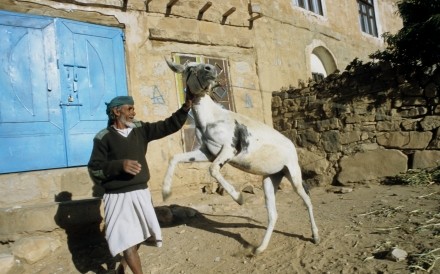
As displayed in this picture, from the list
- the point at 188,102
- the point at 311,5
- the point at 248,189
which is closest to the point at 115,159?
the point at 188,102

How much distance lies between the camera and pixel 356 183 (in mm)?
6234

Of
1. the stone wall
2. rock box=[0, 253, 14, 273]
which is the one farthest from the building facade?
rock box=[0, 253, 14, 273]

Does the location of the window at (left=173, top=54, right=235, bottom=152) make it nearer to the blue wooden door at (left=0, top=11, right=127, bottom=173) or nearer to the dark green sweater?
the blue wooden door at (left=0, top=11, right=127, bottom=173)

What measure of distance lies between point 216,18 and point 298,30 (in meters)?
2.86

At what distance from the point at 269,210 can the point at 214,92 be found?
3582 mm

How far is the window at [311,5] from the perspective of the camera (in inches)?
380

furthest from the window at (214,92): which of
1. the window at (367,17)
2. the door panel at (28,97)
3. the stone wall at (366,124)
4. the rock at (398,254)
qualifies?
the window at (367,17)

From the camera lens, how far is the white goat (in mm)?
3119

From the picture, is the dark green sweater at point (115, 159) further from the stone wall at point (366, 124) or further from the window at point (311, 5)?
the window at point (311, 5)

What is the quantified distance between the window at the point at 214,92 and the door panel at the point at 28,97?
213cm

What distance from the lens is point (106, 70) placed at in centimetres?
584

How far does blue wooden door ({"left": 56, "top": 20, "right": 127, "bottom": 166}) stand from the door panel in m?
0.15

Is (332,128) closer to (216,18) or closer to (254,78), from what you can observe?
(254,78)

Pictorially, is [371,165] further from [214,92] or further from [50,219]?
[50,219]
